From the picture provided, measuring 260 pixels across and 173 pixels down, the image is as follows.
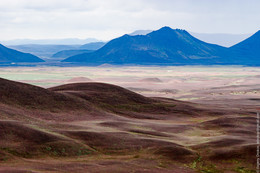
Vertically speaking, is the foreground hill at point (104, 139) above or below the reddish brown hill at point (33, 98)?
below

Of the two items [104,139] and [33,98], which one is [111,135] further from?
[33,98]

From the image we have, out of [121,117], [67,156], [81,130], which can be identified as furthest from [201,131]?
[67,156]

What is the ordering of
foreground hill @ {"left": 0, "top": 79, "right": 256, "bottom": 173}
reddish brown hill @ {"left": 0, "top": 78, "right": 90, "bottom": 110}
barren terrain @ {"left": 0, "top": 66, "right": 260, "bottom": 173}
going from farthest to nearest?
reddish brown hill @ {"left": 0, "top": 78, "right": 90, "bottom": 110} < barren terrain @ {"left": 0, "top": 66, "right": 260, "bottom": 173} < foreground hill @ {"left": 0, "top": 79, "right": 256, "bottom": 173}

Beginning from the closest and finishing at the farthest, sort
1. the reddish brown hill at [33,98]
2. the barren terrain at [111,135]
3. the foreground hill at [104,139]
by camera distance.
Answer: the foreground hill at [104,139] → the barren terrain at [111,135] → the reddish brown hill at [33,98]

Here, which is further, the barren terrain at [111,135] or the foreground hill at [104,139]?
the barren terrain at [111,135]

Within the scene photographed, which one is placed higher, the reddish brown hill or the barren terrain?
the reddish brown hill

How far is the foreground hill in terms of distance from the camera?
3319cm

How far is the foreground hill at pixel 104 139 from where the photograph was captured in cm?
3319

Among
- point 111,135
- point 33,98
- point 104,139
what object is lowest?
point 104,139

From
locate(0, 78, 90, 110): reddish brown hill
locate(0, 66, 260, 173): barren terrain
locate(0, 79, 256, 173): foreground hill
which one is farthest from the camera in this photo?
locate(0, 78, 90, 110): reddish brown hill

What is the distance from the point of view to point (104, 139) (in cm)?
4100

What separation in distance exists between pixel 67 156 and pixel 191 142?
15051 millimetres

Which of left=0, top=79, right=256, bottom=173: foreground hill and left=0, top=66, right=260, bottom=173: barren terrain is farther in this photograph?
left=0, top=66, right=260, bottom=173: barren terrain

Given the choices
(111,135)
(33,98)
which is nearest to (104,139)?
(111,135)
